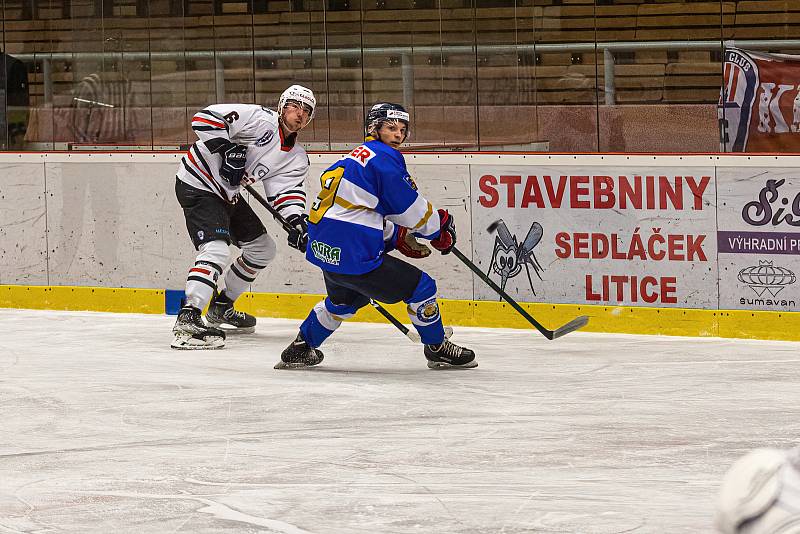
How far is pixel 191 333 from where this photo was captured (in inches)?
272

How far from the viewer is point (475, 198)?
297 inches

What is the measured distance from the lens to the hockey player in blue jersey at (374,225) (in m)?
5.85

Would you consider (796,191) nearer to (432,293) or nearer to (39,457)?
(432,293)

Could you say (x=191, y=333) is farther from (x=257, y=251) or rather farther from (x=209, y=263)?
(x=257, y=251)

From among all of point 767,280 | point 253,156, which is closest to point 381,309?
point 253,156

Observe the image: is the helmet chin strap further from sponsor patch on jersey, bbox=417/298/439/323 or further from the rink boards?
the rink boards

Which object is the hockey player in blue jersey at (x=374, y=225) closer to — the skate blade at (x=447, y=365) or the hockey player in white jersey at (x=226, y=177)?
the skate blade at (x=447, y=365)

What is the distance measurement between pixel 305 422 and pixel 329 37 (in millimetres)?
3853

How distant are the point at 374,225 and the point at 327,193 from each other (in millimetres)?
235

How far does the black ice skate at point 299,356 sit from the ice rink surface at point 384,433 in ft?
0.21

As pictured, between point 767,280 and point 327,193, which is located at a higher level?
point 327,193

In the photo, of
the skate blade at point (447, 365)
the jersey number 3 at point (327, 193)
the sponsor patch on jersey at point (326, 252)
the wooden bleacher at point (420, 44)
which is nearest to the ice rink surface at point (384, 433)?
the skate blade at point (447, 365)

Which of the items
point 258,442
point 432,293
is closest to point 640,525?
point 258,442

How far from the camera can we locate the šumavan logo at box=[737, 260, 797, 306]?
22.2ft
